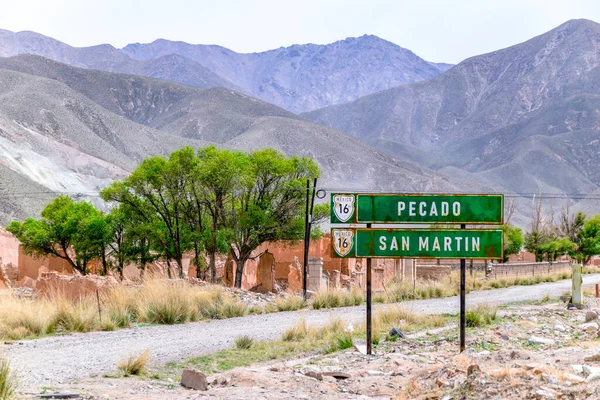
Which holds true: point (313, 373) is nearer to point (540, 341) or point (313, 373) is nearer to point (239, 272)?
point (540, 341)

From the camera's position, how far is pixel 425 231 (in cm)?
1280

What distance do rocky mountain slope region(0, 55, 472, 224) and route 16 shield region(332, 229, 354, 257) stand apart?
5820 centimetres

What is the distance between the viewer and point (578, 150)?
182 meters

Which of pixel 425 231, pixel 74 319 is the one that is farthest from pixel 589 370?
pixel 74 319

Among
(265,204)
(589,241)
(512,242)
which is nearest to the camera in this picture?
(265,204)

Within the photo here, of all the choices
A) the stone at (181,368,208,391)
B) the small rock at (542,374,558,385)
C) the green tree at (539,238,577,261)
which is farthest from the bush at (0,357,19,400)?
the green tree at (539,238,577,261)

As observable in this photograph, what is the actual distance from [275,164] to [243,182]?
2221mm

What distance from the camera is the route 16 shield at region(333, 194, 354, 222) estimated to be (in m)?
13.1

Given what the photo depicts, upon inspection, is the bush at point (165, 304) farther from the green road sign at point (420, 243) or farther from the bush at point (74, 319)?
the green road sign at point (420, 243)

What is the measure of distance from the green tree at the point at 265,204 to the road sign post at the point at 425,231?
2387cm

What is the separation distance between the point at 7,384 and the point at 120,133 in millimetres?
125826

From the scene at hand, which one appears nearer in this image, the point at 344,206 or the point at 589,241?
the point at 344,206

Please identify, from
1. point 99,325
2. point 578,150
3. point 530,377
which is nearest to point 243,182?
point 99,325

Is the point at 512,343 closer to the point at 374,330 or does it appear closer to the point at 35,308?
the point at 374,330
